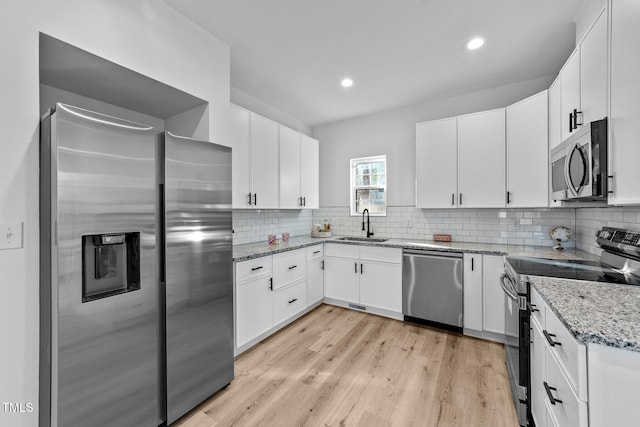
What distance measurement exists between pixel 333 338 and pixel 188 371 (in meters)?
1.49

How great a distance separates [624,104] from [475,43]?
1.43 metres

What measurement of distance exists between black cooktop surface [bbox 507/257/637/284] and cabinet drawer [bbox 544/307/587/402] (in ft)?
1.72

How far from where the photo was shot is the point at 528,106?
2.67 meters

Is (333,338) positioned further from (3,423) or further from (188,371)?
(3,423)

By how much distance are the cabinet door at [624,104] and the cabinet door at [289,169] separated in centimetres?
285

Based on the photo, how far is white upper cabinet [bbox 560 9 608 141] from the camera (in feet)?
4.85

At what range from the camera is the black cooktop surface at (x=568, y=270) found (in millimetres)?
1496

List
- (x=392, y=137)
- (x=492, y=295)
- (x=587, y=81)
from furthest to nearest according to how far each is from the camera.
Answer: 1. (x=392, y=137)
2. (x=492, y=295)
3. (x=587, y=81)

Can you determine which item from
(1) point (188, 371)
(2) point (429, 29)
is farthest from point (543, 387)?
(2) point (429, 29)

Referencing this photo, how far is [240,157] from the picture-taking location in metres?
2.78

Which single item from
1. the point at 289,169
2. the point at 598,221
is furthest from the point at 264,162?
the point at 598,221

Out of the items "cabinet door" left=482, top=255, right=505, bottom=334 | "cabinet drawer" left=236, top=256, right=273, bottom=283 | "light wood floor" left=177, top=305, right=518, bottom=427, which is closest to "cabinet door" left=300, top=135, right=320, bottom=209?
"cabinet drawer" left=236, top=256, right=273, bottom=283

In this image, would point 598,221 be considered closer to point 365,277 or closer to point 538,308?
point 538,308

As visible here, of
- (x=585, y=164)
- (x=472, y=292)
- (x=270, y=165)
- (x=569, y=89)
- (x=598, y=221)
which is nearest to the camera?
(x=585, y=164)
